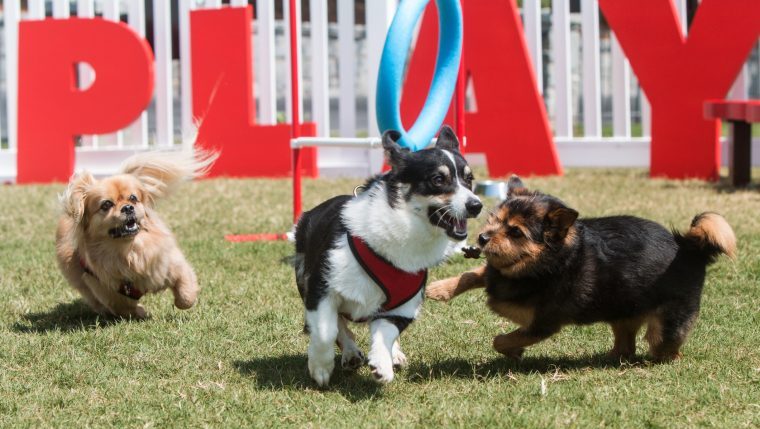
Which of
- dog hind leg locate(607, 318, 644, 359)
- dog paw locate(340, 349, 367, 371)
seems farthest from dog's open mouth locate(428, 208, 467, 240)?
dog hind leg locate(607, 318, 644, 359)

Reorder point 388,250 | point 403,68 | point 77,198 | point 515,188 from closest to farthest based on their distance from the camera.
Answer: point 388,250 < point 515,188 < point 77,198 < point 403,68

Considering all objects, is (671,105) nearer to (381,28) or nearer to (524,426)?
(381,28)

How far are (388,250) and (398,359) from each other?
571 millimetres

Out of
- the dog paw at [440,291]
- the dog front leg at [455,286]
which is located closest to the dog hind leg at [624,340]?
the dog front leg at [455,286]

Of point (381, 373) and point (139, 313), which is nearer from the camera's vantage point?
point (381, 373)

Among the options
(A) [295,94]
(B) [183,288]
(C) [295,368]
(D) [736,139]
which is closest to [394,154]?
(C) [295,368]

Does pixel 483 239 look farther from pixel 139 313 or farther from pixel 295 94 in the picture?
pixel 295 94

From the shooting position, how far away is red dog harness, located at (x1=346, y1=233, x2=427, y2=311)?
13.1 ft

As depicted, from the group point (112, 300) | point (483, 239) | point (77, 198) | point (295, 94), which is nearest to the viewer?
point (483, 239)

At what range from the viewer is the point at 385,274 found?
4.01m

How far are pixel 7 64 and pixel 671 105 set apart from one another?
7774 mm

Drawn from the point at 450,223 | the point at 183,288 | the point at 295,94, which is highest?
the point at 295,94

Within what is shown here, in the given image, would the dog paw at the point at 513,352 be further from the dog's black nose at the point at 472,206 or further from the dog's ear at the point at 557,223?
the dog's black nose at the point at 472,206

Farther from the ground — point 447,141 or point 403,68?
point 403,68
